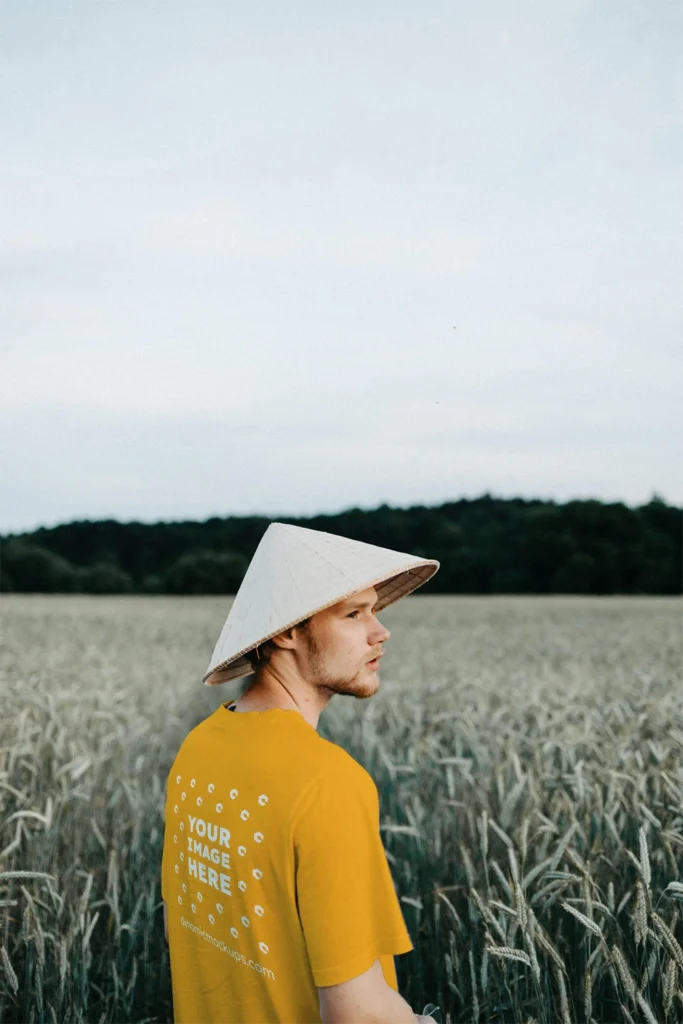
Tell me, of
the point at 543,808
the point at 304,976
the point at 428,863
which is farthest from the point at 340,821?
the point at 543,808

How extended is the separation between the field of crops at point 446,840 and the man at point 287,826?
1.73 feet

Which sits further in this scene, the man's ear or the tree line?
the tree line

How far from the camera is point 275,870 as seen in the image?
1.46 metres

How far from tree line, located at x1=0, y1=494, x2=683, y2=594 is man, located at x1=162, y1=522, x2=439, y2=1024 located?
40.0 m

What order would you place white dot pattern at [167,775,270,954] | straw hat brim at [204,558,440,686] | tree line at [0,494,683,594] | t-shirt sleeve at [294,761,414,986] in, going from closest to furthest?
t-shirt sleeve at [294,761,414,986] < white dot pattern at [167,775,270,954] < straw hat brim at [204,558,440,686] < tree line at [0,494,683,594]

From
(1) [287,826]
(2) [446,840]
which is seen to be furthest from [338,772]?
(2) [446,840]

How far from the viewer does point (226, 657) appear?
5.63 ft

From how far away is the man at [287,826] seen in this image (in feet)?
4.59

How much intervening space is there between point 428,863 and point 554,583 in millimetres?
43981

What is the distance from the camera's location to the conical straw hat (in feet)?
5.47

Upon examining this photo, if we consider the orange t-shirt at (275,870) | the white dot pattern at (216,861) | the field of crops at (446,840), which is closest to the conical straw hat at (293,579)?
the orange t-shirt at (275,870)

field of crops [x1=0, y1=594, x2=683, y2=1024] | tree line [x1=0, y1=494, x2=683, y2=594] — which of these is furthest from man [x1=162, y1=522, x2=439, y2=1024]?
tree line [x1=0, y1=494, x2=683, y2=594]

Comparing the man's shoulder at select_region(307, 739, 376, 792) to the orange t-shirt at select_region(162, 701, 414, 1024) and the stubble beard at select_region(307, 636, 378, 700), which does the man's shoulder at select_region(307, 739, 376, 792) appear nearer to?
the orange t-shirt at select_region(162, 701, 414, 1024)

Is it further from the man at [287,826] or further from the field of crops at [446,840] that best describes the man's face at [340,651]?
the field of crops at [446,840]
